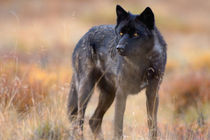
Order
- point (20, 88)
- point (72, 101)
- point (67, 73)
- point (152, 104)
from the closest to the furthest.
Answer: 1. point (152, 104)
2. point (72, 101)
3. point (20, 88)
4. point (67, 73)

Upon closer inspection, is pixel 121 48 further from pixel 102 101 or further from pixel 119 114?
pixel 102 101

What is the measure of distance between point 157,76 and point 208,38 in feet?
59.1

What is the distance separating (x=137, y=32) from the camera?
5.75 meters

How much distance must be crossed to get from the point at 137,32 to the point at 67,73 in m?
5.88

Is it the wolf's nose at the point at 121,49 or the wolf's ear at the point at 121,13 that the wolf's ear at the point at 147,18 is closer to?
the wolf's ear at the point at 121,13

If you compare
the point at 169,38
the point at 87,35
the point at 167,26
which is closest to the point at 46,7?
the point at 167,26

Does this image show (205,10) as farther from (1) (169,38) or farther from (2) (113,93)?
(2) (113,93)

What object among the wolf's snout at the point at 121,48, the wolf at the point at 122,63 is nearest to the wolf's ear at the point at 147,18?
the wolf at the point at 122,63

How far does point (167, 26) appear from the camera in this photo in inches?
1088

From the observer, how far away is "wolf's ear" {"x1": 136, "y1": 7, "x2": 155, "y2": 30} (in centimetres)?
576

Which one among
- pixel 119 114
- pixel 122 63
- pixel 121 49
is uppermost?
pixel 121 49

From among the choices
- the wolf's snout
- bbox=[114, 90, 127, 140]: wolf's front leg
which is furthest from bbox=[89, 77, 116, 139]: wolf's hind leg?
the wolf's snout

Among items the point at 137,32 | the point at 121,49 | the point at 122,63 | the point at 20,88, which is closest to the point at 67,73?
the point at 20,88

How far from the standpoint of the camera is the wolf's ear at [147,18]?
18.9 feet
